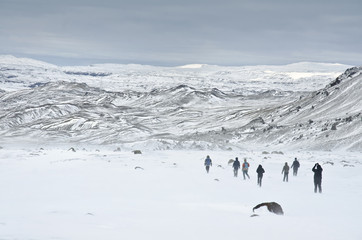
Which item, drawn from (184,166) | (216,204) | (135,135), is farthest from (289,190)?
(135,135)

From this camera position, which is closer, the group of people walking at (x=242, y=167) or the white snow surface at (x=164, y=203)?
the white snow surface at (x=164, y=203)

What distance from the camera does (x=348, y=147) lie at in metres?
76.4

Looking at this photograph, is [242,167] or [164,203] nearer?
[164,203]

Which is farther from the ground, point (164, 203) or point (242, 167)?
point (242, 167)

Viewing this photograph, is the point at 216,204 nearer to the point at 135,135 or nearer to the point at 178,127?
the point at 135,135

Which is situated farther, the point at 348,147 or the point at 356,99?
the point at 356,99

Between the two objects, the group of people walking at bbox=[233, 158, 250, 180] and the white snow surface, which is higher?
the group of people walking at bbox=[233, 158, 250, 180]

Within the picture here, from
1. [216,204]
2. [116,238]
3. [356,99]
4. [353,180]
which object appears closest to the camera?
[116,238]

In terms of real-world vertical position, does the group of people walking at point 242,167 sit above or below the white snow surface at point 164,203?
above

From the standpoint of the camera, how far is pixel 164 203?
20031mm

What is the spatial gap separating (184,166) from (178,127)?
116735 mm

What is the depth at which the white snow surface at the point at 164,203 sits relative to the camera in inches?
543

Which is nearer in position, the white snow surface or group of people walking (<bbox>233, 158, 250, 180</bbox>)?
the white snow surface

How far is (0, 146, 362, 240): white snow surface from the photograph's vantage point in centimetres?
1380
